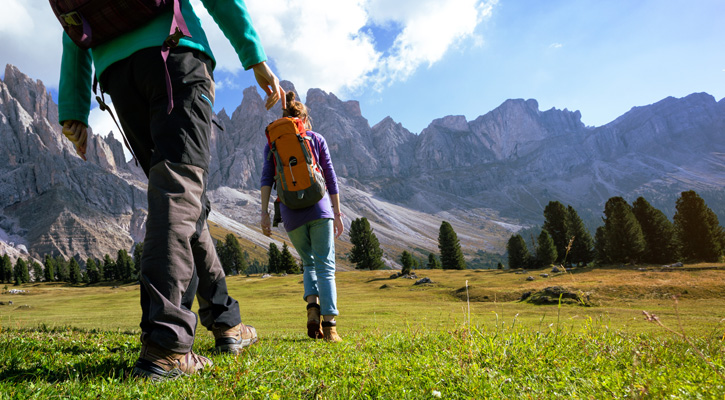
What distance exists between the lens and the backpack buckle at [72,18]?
2520mm

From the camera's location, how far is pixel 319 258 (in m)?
4.66

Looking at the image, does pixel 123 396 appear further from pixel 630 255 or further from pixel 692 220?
pixel 692 220

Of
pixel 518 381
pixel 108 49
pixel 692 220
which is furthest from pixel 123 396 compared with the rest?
pixel 692 220

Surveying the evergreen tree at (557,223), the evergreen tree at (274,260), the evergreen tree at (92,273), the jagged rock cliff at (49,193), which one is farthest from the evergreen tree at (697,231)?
the jagged rock cliff at (49,193)

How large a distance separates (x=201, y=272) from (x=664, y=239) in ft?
186

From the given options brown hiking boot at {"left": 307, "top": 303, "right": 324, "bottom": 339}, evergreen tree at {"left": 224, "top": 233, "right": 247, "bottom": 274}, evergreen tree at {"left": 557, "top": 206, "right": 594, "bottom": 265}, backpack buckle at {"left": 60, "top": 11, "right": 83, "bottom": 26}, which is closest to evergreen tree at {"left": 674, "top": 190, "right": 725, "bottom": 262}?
evergreen tree at {"left": 557, "top": 206, "right": 594, "bottom": 265}

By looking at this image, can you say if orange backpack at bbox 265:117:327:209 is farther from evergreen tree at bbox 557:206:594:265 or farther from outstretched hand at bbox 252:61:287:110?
evergreen tree at bbox 557:206:594:265

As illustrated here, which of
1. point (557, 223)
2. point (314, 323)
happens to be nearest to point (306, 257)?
point (314, 323)

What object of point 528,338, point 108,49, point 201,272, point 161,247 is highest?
point 108,49

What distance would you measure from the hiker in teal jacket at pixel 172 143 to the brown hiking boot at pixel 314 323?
1.08 meters

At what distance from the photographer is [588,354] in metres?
2.50

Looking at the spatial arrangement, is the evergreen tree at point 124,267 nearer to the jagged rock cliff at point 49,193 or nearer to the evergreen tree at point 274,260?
the evergreen tree at point 274,260

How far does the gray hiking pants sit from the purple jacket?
1756 mm

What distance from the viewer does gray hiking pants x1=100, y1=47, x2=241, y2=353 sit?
2168 mm
